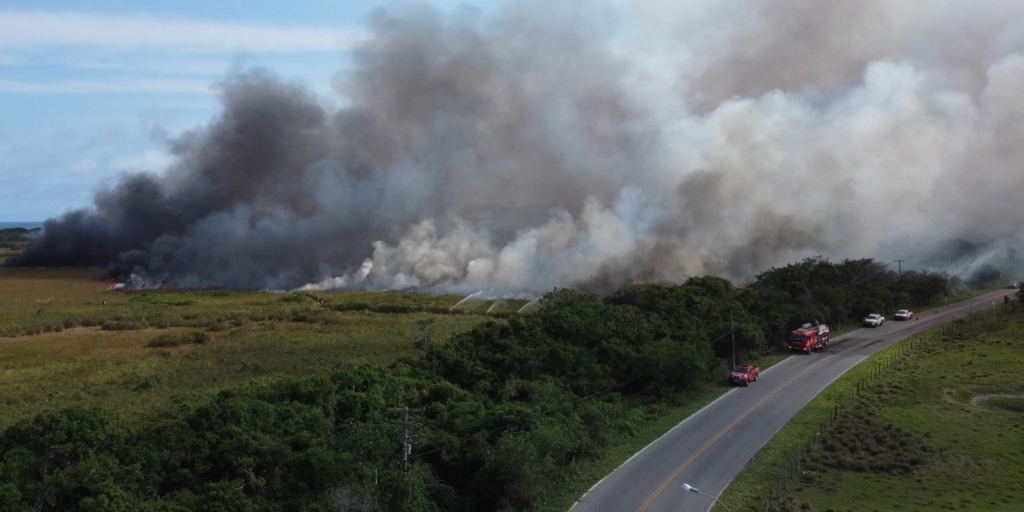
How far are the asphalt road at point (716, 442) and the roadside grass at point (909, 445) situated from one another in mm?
734

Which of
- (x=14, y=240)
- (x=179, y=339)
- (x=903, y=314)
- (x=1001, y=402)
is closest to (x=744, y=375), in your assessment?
(x=1001, y=402)

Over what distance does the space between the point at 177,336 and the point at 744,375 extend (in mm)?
36039

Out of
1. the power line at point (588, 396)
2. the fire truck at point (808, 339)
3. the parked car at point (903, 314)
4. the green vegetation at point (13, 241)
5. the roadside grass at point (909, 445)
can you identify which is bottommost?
the roadside grass at point (909, 445)

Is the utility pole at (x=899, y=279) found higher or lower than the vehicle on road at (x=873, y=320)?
higher

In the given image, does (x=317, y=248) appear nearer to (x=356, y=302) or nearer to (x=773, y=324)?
(x=356, y=302)

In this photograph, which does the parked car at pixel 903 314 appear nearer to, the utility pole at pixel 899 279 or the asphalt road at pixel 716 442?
the utility pole at pixel 899 279

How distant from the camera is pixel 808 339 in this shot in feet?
144

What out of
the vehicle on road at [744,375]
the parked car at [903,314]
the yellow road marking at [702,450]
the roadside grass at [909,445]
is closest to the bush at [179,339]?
the vehicle on road at [744,375]

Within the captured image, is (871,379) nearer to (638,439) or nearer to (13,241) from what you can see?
(638,439)

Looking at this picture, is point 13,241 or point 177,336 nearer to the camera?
point 177,336

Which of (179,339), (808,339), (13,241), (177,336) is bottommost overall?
(808,339)

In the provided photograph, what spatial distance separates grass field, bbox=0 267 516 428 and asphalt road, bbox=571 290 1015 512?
1648cm

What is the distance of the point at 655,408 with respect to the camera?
3384cm

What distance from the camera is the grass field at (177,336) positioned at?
36938 millimetres
